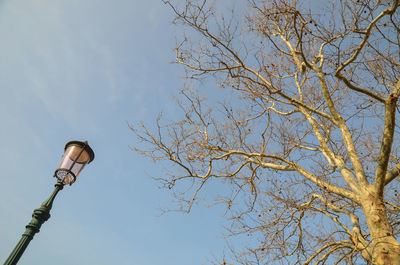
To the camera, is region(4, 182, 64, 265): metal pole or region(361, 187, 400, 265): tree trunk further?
region(361, 187, 400, 265): tree trunk

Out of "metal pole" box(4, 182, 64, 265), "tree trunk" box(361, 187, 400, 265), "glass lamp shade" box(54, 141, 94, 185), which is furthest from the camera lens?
"glass lamp shade" box(54, 141, 94, 185)

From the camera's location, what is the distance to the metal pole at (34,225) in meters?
3.07

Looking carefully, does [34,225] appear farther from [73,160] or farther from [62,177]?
[73,160]

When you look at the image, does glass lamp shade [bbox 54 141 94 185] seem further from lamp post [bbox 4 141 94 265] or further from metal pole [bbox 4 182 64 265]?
metal pole [bbox 4 182 64 265]

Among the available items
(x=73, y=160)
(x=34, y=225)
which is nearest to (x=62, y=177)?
(x=73, y=160)

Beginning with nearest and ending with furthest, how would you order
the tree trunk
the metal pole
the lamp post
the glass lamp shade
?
the metal pole → the lamp post → the tree trunk → the glass lamp shade

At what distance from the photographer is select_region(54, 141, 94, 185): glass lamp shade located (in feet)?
12.9

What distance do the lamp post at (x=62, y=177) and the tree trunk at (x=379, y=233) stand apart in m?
4.41

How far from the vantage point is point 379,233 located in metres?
3.72

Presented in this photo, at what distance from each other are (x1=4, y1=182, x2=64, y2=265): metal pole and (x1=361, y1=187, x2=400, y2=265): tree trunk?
4.53 metres

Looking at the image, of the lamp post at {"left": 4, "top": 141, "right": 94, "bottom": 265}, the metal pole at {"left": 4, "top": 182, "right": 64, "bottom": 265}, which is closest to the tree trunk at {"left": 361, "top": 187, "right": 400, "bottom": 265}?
the lamp post at {"left": 4, "top": 141, "right": 94, "bottom": 265}

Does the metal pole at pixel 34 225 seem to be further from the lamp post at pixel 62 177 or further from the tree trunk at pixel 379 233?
the tree trunk at pixel 379 233

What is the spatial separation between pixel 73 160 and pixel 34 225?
1044 mm

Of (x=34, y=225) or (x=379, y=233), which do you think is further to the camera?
(x=379, y=233)
